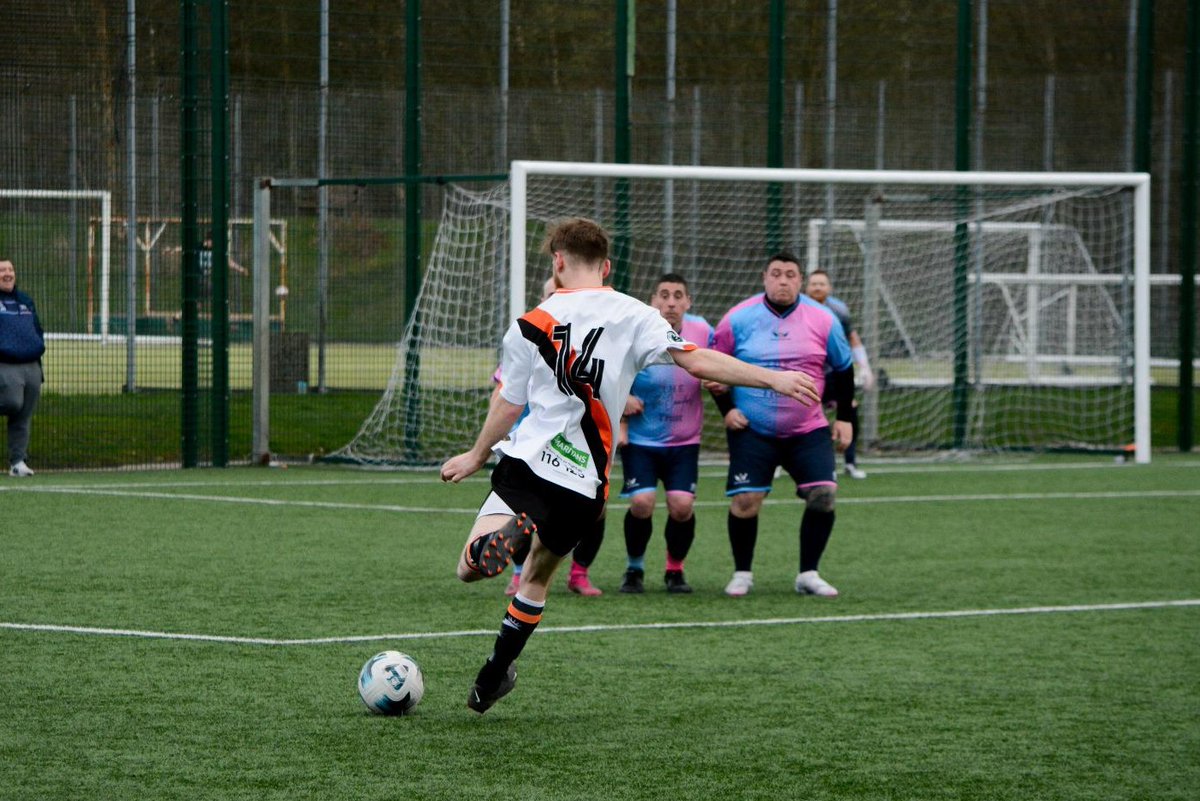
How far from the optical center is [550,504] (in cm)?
562

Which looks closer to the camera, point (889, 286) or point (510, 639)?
point (510, 639)

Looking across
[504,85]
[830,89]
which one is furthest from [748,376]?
[830,89]

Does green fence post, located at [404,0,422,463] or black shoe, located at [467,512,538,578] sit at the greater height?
green fence post, located at [404,0,422,463]

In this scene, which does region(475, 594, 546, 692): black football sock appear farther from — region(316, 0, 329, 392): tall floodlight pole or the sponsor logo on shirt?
region(316, 0, 329, 392): tall floodlight pole

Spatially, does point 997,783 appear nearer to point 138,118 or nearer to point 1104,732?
point 1104,732

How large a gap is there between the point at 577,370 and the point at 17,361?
975 centimetres

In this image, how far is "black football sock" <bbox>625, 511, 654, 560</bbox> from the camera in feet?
29.1

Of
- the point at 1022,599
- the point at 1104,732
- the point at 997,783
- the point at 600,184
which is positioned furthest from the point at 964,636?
the point at 600,184

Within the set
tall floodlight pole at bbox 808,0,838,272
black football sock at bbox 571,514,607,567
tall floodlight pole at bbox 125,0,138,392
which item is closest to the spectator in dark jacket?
tall floodlight pole at bbox 125,0,138,392

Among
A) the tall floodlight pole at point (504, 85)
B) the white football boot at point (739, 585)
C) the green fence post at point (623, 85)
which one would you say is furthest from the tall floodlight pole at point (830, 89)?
the white football boot at point (739, 585)

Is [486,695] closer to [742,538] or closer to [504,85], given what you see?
[742,538]

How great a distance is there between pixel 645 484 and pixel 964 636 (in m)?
2.07

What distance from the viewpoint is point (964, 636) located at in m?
7.57

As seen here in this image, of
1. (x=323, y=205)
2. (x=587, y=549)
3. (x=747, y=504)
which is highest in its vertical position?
(x=323, y=205)
